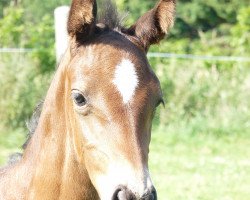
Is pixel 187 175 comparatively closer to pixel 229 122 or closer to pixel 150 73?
pixel 229 122

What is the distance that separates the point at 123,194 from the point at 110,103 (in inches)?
16.5

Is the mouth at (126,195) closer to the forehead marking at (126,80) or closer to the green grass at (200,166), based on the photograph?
the forehead marking at (126,80)

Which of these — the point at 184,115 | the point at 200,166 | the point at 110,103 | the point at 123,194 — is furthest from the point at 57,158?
the point at 184,115

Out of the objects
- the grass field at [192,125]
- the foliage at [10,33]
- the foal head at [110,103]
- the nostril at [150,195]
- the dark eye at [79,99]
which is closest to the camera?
the nostril at [150,195]

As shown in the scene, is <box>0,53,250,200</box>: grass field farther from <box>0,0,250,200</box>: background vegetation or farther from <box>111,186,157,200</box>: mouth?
<box>111,186,157,200</box>: mouth

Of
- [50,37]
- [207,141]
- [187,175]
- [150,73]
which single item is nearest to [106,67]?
[150,73]

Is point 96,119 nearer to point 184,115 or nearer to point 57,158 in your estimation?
point 57,158

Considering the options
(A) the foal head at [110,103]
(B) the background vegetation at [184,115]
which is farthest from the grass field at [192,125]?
(A) the foal head at [110,103]

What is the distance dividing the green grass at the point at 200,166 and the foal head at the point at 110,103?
13.6 feet

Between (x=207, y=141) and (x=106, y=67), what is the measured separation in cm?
713

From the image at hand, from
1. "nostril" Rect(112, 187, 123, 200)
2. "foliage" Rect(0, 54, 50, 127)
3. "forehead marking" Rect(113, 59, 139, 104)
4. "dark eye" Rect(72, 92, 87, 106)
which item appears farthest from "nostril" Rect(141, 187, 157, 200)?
"foliage" Rect(0, 54, 50, 127)

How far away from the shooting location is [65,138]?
342 cm

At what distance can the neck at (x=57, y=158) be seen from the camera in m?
3.38

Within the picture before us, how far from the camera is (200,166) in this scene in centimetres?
884
